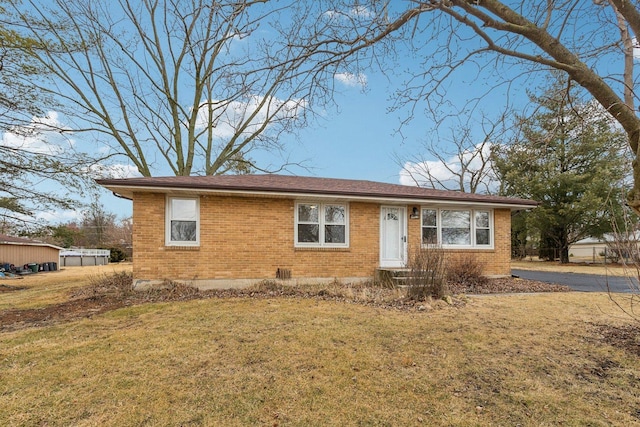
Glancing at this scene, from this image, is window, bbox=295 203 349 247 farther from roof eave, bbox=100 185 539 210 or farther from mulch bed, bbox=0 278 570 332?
mulch bed, bbox=0 278 570 332

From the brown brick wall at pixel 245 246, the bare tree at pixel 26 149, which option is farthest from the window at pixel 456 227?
the bare tree at pixel 26 149

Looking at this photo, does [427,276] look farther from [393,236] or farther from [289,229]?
[289,229]

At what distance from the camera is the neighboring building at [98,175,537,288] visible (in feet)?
29.5

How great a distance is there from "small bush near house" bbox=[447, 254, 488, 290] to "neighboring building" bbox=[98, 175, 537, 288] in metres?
0.61

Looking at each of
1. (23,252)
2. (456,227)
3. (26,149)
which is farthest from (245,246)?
(23,252)

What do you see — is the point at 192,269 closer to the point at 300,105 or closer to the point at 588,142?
the point at 300,105

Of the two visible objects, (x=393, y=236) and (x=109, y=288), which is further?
(x=393, y=236)

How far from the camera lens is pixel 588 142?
70.7 feet

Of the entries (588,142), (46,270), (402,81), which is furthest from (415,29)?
(46,270)

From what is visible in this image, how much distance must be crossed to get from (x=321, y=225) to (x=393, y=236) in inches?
102

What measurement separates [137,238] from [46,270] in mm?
18840

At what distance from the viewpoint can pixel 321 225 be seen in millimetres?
10289

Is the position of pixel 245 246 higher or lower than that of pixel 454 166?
lower

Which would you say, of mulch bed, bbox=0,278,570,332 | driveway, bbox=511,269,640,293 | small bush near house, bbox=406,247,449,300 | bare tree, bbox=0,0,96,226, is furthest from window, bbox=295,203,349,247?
bare tree, bbox=0,0,96,226
